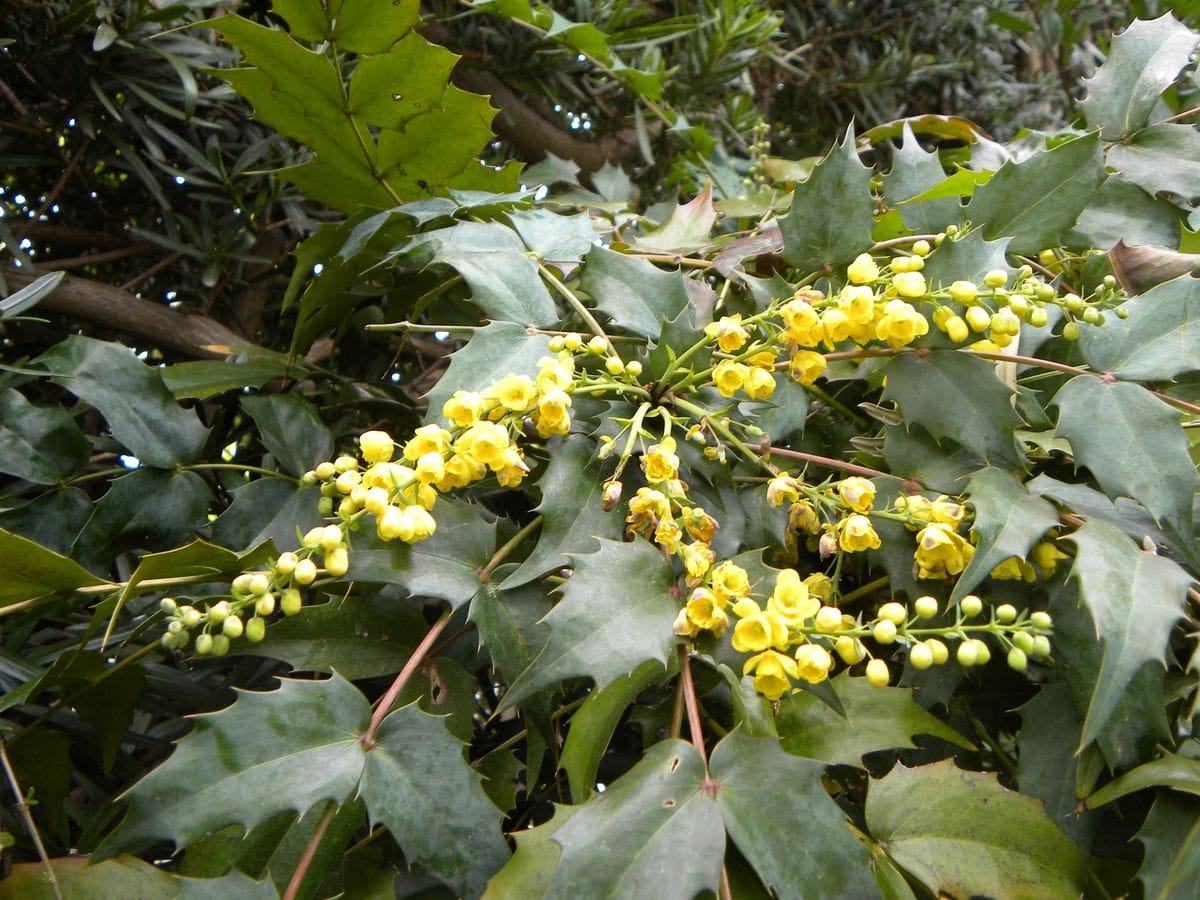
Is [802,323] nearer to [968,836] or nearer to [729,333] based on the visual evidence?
[729,333]

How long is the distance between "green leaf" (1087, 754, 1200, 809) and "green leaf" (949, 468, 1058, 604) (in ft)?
0.54

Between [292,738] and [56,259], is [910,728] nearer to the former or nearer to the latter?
[292,738]

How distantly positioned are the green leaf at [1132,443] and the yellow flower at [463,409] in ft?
1.53

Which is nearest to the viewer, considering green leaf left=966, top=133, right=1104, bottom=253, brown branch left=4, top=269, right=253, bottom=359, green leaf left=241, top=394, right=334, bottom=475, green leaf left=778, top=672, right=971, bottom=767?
green leaf left=778, top=672, right=971, bottom=767

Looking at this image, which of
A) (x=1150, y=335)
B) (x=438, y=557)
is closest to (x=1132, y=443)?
(x=1150, y=335)

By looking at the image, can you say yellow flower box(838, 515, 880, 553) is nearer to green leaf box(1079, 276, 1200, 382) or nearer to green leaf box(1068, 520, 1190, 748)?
green leaf box(1068, 520, 1190, 748)

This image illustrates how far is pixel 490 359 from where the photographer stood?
0.79 m

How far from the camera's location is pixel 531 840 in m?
0.63

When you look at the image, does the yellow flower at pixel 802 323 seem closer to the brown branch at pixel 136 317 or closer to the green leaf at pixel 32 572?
the green leaf at pixel 32 572

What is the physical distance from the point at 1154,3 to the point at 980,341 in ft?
6.55

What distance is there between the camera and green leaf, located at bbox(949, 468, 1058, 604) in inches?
24.7

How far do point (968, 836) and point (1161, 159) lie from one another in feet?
2.59

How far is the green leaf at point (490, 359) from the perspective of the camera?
29.5 inches

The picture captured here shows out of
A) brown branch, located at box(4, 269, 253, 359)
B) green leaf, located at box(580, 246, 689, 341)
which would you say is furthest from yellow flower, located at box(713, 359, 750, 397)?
brown branch, located at box(4, 269, 253, 359)
